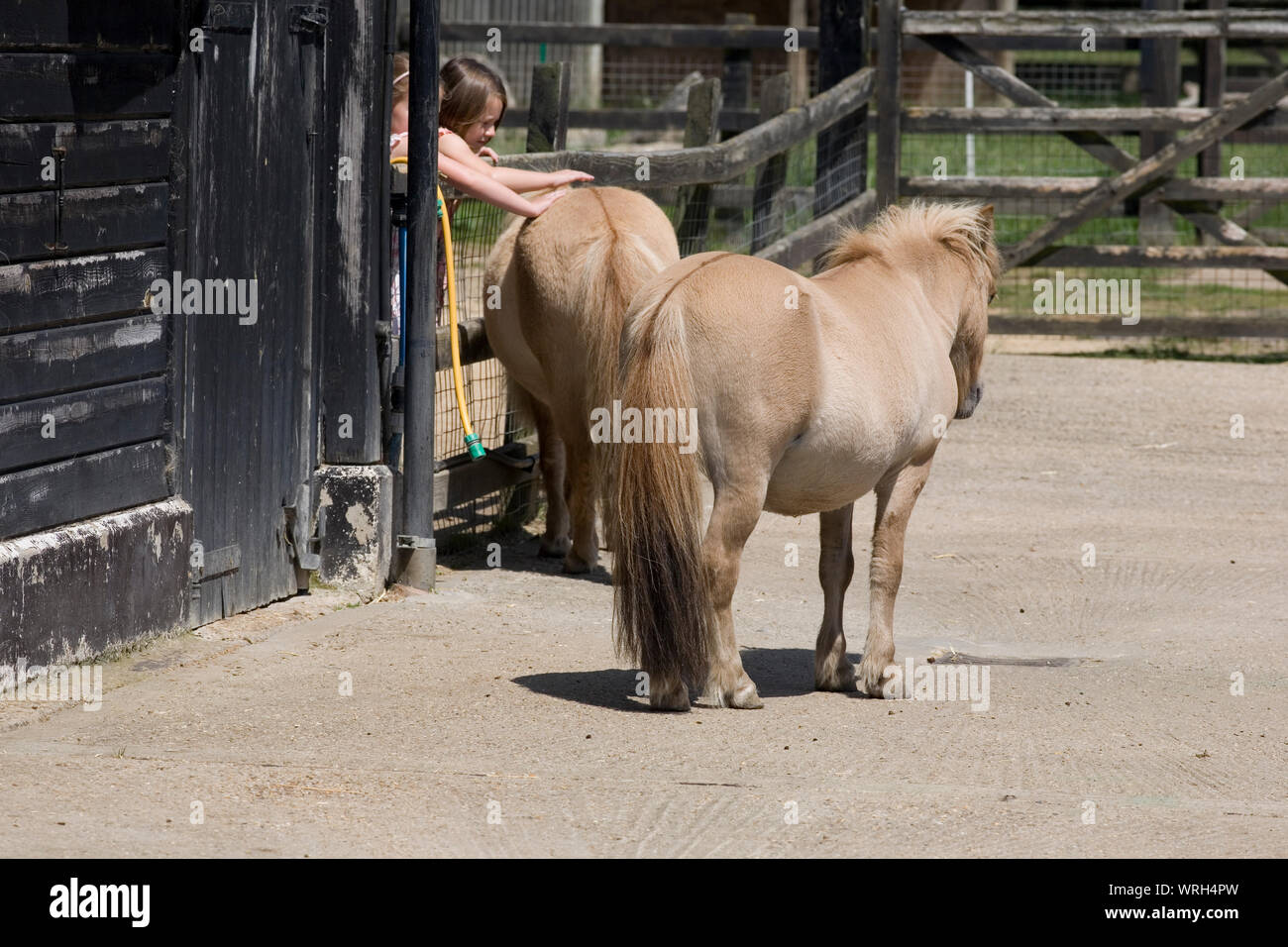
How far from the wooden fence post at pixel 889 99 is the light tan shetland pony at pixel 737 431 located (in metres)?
6.82

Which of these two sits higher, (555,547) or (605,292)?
(605,292)

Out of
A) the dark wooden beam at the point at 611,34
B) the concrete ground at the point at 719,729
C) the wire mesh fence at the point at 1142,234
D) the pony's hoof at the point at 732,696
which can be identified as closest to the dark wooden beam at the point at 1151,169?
the wire mesh fence at the point at 1142,234

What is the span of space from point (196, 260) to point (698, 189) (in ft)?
12.2

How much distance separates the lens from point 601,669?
5.52 metres

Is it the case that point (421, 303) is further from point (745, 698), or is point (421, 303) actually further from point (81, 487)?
point (745, 698)

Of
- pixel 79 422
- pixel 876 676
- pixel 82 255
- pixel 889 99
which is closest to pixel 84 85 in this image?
pixel 82 255

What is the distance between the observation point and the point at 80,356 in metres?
5.02

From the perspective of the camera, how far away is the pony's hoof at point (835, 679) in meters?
5.46

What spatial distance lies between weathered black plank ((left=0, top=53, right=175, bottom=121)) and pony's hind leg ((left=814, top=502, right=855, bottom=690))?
255cm

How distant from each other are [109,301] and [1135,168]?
8913mm

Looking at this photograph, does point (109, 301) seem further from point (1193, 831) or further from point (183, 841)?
point (1193, 831)

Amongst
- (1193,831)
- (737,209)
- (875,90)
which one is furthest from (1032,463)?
(1193,831)

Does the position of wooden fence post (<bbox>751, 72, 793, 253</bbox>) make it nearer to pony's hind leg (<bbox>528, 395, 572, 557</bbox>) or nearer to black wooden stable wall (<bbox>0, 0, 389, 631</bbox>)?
pony's hind leg (<bbox>528, 395, 572, 557</bbox>)

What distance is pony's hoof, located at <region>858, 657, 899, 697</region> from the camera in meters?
5.32
